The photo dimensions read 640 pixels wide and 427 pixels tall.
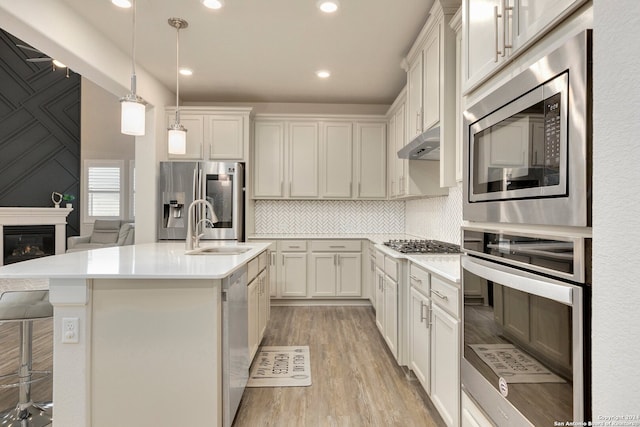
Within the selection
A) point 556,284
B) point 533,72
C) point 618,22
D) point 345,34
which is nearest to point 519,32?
point 533,72

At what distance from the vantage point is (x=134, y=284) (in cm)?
175

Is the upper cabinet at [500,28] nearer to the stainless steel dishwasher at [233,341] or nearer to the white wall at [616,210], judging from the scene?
the white wall at [616,210]

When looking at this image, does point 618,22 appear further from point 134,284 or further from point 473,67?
point 134,284

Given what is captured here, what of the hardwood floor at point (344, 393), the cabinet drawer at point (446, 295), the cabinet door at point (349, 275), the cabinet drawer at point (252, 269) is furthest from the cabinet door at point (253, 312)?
the cabinet door at point (349, 275)

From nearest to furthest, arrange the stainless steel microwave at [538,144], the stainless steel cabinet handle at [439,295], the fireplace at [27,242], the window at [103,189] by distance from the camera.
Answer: the stainless steel microwave at [538,144], the stainless steel cabinet handle at [439,295], the fireplace at [27,242], the window at [103,189]

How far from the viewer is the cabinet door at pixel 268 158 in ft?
15.2

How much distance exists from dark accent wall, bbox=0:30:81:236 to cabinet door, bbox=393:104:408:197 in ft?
22.3

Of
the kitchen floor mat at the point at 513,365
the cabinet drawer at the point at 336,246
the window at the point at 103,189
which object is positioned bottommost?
the kitchen floor mat at the point at 513,365

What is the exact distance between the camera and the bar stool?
1871mm

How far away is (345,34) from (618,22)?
8.95ft

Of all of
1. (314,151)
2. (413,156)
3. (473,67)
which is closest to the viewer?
(473,67)

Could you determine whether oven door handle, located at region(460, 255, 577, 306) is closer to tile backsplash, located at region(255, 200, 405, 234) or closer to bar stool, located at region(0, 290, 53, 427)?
bar stool, located at region(0, 290, 53, 427)

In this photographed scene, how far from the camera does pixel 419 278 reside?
2.23m

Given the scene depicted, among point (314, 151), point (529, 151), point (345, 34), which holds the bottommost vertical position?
point (529, 151)
